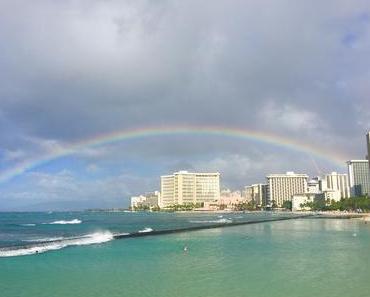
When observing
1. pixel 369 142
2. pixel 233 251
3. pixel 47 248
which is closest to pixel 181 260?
pixel 233 251

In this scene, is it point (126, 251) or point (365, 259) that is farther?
point (126, 251)

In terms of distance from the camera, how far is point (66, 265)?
34469mm

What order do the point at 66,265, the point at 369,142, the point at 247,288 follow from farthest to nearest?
1. the point at 369,142
2. the point at 66,265
3. the point at 247,288

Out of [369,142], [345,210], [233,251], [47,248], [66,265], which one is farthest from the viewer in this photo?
[345,210]

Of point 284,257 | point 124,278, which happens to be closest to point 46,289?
point 124,278

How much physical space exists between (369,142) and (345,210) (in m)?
31.0

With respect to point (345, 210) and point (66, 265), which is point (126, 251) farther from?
point (345, 210)

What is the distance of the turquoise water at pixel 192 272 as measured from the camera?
24.3 m

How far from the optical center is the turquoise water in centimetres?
2428

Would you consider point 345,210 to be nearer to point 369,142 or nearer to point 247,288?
point 369,142

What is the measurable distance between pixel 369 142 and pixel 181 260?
523 ft

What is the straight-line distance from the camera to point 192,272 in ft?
97.8

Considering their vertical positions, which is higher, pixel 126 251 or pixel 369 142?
pixel 369 142

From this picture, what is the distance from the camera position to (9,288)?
26.1 meters
